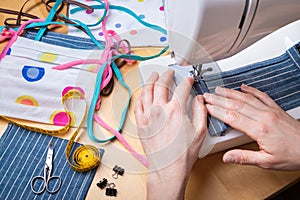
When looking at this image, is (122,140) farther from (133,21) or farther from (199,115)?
(133,21)

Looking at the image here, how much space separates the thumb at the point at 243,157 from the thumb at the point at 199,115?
0.23 ft

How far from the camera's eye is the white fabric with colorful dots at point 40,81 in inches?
32.4

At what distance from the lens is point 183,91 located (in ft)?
2.42

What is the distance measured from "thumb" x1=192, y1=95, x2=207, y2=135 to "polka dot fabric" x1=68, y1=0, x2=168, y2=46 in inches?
11.8

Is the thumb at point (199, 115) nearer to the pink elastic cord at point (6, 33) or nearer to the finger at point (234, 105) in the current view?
the finger at point (234, 105)

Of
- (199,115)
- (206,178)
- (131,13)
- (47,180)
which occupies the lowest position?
(47,180)

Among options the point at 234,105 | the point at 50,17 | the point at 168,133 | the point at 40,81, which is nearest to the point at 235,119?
the point at 234,105

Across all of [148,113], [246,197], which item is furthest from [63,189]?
[246,197]

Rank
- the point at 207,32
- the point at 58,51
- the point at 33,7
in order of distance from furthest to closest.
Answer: the point at 33,7
the point at 58,51
the point at 207,32

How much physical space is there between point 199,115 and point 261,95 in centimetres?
15

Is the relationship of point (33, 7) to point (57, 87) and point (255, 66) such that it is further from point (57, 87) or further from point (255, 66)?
point (255, 66)

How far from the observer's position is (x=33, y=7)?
41.3 inches

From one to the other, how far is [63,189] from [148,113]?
0.77 feet

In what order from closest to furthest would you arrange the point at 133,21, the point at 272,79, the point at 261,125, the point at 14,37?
the point at 261,125
the point at 272,79
the point at 14,37
the point at 133,21
